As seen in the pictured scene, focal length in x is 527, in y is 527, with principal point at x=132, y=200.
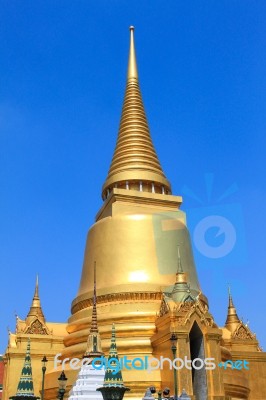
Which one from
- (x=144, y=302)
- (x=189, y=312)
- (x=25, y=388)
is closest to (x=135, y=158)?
(x=144, y=302)

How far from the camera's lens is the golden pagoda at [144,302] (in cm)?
1933

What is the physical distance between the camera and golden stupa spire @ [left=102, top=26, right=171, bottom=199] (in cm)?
2666

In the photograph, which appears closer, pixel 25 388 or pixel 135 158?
pixel 25 388

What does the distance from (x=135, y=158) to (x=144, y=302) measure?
27.1ft

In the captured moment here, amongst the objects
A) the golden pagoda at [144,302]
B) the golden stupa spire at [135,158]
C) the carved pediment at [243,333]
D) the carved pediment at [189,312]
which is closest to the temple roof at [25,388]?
the golden pagoda at [144,302]

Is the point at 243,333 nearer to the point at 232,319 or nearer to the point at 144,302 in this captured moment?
the point at 232,319

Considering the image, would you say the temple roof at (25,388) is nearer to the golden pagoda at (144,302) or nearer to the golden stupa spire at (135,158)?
the golden pagoda at (144,302)

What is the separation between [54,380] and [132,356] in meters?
3.31

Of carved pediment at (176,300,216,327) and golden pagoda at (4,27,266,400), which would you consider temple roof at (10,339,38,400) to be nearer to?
golden pagoda at (4,27,266,400)

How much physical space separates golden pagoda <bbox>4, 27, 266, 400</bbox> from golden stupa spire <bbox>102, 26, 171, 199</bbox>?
0.05 m

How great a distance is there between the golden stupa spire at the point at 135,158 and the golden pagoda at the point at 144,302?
53 millimetres

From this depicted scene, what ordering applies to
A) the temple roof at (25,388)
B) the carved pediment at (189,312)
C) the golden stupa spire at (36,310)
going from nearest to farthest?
the temple roof at (25,388) → the carved pediment at (189,312) → the golden stupa spire at (36,310)

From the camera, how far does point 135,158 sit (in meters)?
27.2

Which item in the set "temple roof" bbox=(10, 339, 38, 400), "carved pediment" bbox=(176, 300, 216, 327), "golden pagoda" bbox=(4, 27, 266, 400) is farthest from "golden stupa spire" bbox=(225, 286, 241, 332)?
"temple roof" bbox=(10, 339, 38, 400)
